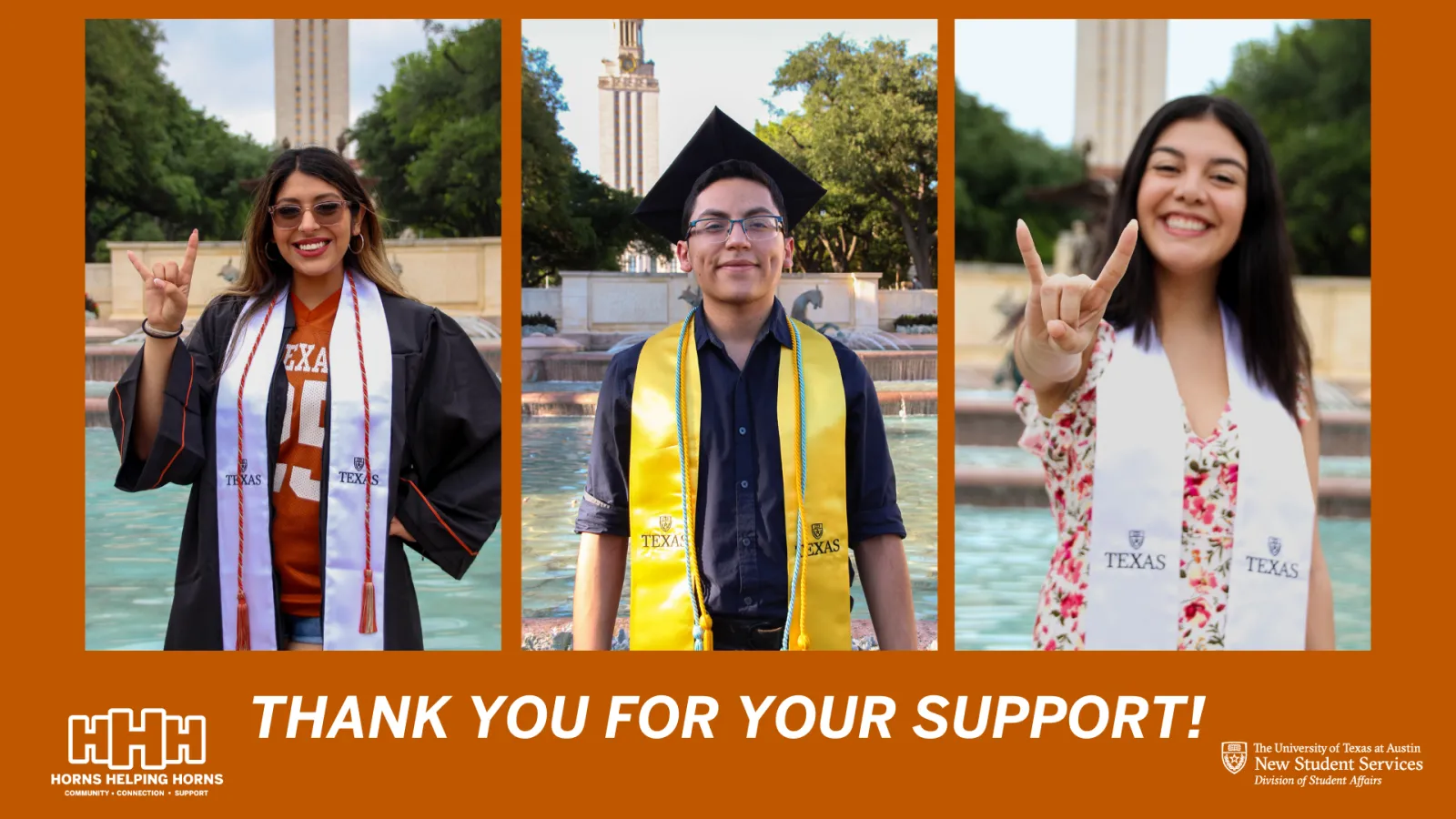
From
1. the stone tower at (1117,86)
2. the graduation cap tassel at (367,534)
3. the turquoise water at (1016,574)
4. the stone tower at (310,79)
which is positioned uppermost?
the stone tower at (1117,86)

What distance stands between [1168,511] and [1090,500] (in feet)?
0.63

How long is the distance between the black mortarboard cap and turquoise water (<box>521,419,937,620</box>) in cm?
64

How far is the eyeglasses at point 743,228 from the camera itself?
3.47m

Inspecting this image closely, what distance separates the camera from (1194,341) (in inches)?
141

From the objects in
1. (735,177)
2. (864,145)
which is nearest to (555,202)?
(735,177)

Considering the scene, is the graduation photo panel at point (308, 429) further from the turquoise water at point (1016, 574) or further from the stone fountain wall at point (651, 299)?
the turquoise water at point (1016, 574)

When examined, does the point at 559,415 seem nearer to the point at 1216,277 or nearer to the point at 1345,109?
the point at 1216,277

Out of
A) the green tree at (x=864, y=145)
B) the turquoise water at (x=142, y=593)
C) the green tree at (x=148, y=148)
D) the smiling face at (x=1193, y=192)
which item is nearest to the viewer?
the smiling face at (x=1193, y=192)

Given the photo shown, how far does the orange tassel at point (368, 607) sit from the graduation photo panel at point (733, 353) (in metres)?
0.43

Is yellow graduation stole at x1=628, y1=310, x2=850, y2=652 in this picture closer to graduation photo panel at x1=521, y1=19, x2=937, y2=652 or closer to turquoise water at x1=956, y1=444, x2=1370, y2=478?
graduation photo panel at x1=521, y1=19, x2=937, y2=652

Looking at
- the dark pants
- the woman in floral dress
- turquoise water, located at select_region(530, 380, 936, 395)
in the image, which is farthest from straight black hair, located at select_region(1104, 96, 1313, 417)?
the dark pants

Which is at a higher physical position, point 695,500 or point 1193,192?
point 1193,192

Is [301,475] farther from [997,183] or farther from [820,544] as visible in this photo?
[997,183]

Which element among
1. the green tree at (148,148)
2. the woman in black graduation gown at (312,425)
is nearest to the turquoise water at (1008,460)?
the woman in black graduation gown at (312,425)
